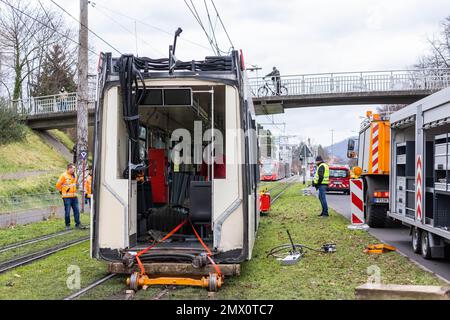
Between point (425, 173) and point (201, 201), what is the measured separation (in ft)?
12.2

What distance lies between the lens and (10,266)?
29.5 feet

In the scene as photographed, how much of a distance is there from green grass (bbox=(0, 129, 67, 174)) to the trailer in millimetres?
18983

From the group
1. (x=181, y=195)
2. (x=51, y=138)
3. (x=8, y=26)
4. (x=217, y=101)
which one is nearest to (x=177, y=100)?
(x=217, y=101)

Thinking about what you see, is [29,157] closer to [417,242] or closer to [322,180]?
[322,180]

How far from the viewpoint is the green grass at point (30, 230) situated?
1239 centimetres

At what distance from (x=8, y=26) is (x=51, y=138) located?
318 inches

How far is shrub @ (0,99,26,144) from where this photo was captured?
93.4ft

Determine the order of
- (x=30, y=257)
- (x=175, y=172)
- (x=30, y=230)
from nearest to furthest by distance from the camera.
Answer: (x=30, y=257)
(x=175, y=172)
(x=30, y=230)

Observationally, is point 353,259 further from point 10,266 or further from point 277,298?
point 10,266

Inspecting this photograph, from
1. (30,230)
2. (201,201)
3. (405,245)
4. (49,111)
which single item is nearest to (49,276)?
(201,201)

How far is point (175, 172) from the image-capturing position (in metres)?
10.6

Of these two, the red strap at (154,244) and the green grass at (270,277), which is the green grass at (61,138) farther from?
the red strap at (154,244)

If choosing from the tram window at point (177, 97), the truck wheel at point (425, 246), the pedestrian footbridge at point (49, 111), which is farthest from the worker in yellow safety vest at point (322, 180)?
the pedestrian footbridge at point (49, 111)
